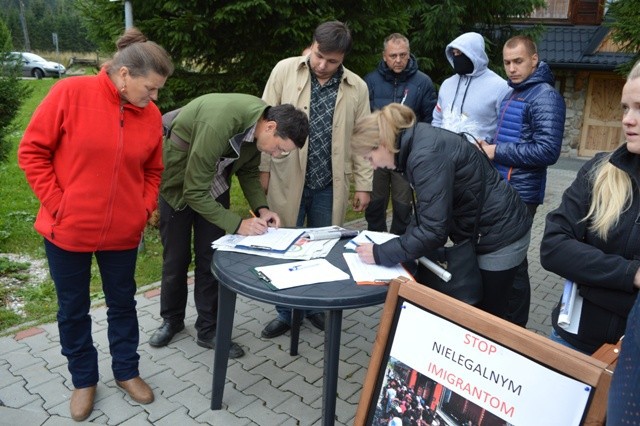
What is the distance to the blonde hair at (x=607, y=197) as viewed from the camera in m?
1.78

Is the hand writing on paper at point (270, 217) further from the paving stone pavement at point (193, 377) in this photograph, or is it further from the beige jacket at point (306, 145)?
the paving stone pavement at point (193, 377)

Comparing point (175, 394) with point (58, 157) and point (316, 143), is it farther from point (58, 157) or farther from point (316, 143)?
point (316, 143)

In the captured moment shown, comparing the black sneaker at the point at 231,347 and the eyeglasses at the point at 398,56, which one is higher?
the eyeglasses at the point at 398,56

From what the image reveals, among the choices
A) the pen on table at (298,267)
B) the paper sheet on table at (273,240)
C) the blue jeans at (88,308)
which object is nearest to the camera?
the pen on table at (298,267)

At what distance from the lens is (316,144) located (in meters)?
3.47

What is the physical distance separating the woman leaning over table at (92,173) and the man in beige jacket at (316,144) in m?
0.93

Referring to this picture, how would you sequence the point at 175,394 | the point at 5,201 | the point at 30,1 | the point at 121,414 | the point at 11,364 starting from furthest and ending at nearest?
the point at 30,1 < the point at 5,201 < the point at 11,364 < the point at 175,394 < the point at 121,414

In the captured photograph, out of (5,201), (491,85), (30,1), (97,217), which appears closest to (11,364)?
(97,217)

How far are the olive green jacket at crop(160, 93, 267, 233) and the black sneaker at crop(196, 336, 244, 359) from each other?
0.96 meters

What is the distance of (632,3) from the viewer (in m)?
6.29

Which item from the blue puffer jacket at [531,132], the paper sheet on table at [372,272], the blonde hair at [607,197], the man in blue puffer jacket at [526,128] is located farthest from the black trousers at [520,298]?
the blonde hair at [607,197]

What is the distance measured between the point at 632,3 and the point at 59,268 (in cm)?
687

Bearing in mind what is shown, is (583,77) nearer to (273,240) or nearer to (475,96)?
(475,96)

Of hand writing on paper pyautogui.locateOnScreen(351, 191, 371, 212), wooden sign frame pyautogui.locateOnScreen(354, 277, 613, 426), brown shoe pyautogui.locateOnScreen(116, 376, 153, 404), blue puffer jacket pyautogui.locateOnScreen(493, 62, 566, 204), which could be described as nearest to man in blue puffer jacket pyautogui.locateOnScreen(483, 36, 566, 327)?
blue puffer jacket pyautogui.locateOnScreen(493, 62, 566, 204)
